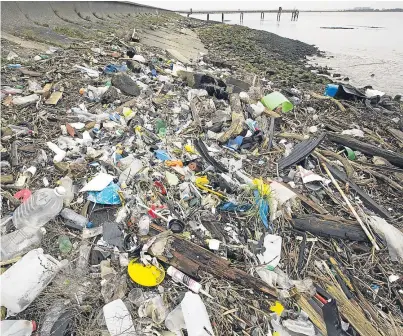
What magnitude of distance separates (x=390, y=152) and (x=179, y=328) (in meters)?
4.25

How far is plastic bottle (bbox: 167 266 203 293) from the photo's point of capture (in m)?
2.32

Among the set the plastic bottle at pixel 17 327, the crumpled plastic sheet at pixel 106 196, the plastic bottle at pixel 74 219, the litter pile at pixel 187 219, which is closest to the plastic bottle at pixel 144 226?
the litter pile at pixel 187 219

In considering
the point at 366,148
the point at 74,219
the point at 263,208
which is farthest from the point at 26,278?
the point at 366,148

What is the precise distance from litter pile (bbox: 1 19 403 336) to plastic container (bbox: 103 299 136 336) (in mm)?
12

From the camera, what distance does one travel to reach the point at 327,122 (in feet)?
19.1

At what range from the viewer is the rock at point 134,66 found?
6.71 metres

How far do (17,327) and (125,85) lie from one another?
439 cm

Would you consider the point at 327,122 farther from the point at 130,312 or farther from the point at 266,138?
the point at 130,312

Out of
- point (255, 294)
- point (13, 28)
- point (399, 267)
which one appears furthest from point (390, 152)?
point (13, 28)

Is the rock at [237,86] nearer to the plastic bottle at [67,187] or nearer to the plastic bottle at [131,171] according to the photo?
the plastic bottle at [131,171]

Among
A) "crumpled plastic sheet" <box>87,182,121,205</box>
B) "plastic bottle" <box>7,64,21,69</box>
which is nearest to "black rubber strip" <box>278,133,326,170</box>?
"crumpled plastic sheet" <box>87,182,121,205</box>

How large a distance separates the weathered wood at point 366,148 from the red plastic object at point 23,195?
4404 millimetres

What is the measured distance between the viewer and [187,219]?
299cm

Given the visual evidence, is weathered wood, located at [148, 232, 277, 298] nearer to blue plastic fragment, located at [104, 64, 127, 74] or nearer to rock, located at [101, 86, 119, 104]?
rock, located at [101, 86, 119, 104]
